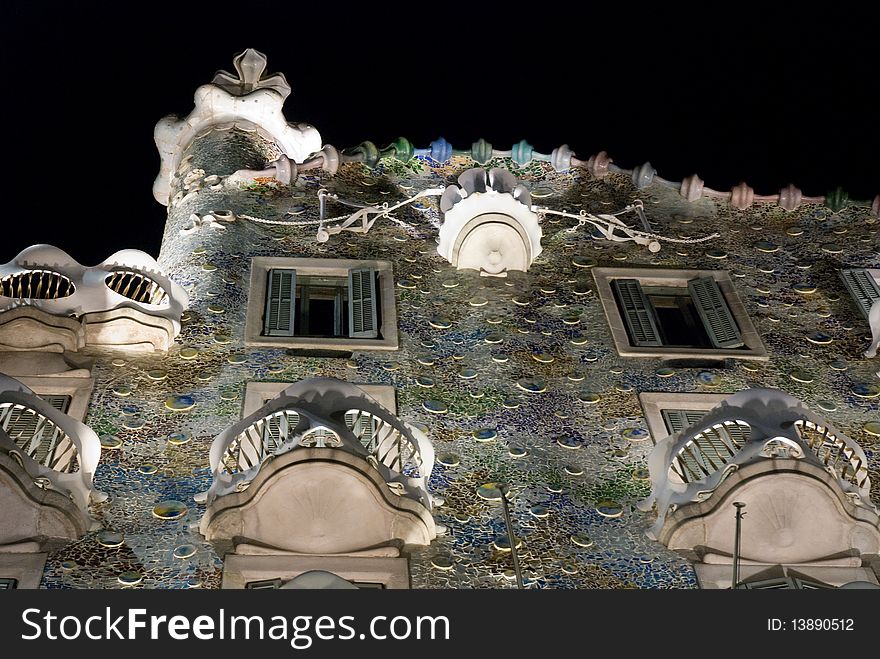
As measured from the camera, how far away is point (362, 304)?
23109 millimetres

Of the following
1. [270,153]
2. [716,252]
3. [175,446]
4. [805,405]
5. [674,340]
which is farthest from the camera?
[270,153]

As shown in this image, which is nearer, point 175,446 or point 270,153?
point 175,446

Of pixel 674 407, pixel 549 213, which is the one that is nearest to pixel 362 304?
pixel 549 213

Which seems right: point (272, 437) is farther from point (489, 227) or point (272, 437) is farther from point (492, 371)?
point (489, 227)

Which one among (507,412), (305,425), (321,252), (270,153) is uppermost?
(270,153)

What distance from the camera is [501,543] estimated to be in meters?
19.1

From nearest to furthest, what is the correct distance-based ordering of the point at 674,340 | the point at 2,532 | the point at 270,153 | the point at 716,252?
the point at 2,532 → the point at 674,340 → the point at 716,252 → the point at 270,153

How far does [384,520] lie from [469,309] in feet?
15.9

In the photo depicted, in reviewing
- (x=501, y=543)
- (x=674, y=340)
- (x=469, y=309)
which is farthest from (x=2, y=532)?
(x=674, y=340)

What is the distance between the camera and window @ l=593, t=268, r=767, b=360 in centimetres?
2270

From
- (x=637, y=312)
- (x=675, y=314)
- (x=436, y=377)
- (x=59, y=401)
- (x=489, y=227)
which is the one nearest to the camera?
(x=59, y=401)

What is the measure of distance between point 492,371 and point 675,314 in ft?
9.53

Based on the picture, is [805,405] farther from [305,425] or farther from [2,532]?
[2,532]

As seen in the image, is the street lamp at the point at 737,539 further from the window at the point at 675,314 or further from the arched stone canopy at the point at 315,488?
the window at the point at 675,314
